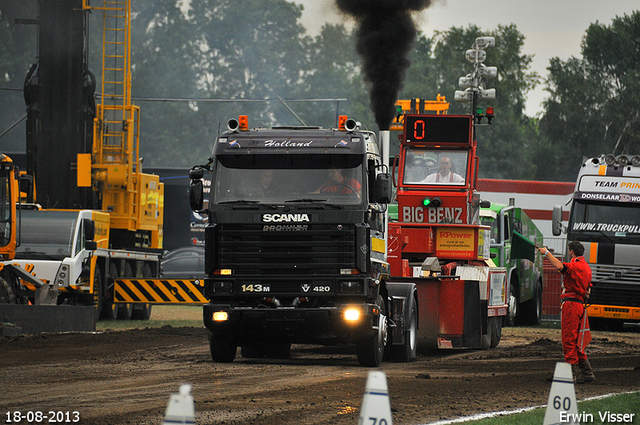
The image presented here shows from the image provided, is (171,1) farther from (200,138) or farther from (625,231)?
(625,231)

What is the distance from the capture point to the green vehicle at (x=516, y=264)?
23.9 meters

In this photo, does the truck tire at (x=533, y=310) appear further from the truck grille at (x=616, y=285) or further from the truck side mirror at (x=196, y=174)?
the truck side mirror at (x=196, y=174)

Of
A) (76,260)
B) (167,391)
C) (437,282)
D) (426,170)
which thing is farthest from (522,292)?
(167,391)

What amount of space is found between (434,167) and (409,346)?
538 cm

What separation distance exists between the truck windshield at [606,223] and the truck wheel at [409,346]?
9817 millimetres

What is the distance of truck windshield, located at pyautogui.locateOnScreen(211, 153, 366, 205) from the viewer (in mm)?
13727

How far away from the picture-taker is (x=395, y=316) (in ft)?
51.0

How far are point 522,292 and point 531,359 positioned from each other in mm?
9415

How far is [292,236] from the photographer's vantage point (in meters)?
13.7

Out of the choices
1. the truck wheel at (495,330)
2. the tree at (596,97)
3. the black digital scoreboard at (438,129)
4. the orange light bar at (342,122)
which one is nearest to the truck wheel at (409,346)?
the truck wheel at (495,330)

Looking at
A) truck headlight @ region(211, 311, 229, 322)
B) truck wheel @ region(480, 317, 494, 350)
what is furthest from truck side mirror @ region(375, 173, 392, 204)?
truck wheel @ region(480, 317, 494, 350)

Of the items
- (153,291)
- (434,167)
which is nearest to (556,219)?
(434,167)

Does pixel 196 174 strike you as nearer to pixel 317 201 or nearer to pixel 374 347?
pixel 317 201

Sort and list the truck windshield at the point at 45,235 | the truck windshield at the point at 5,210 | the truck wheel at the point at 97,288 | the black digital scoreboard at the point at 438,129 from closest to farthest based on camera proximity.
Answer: the truck windshield at the point at 5,210 → the black digital scoreboard at the point at 438,129 → the truck windshield at the point at 45,235 → the truck wheel at the point at 97,288
